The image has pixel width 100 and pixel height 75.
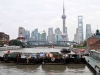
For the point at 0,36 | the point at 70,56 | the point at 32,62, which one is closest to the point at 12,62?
A: the point at 32,62

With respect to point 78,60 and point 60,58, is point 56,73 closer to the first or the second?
point 60,58

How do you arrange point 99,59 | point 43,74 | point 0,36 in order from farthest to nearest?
point 0,36 → point 99,59 → point 43,74

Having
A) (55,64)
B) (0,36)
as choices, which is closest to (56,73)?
(55,64)

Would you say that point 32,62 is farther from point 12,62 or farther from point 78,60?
point 78,60

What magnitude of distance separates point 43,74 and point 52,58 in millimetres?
9673

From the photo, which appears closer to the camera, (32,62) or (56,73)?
(56,73)

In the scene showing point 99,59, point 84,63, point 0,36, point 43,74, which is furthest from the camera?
point 0,36

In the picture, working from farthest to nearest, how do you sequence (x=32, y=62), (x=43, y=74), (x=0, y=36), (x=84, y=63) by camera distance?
(x=0, y=36)
(x=84, y=63)
(x=32, y=62)
(x=43, y=74)

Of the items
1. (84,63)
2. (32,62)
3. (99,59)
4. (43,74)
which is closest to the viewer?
(43,74)

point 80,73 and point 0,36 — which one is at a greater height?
point 0,36

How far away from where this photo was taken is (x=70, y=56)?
1731 inches

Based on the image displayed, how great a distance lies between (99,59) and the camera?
37688 millimetres

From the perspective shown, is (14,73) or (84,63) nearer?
(14,73)

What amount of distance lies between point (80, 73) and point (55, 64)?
29.0 ft
